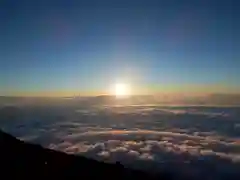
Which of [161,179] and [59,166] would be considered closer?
[59,166]

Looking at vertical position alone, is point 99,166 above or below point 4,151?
below

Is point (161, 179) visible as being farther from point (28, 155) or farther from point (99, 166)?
point (28, 155)

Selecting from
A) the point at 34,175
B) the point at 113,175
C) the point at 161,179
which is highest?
the point at 34,175

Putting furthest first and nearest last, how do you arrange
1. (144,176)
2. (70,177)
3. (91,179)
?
(144,176), (91,179), (70,177)

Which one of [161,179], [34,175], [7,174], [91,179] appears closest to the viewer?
[7,174]

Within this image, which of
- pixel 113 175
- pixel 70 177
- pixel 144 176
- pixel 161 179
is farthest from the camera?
pixel 161 179

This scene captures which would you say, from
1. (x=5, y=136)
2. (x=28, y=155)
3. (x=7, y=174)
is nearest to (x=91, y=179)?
(x=28, y=155)

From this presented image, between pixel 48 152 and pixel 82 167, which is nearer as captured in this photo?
pixel 82 167

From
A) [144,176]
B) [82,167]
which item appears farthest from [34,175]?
[144,176]

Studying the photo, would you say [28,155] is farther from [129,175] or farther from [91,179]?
[129,175]
